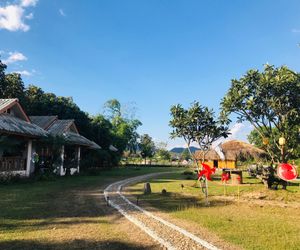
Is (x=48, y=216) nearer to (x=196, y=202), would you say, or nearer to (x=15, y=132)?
(x=196, y=202)

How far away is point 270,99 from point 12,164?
18.0m

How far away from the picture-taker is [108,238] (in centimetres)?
699

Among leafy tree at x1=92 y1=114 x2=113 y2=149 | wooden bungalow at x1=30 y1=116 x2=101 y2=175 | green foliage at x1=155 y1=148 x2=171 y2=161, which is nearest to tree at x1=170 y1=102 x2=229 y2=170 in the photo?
wooden bungalow at x1=30 y1=116 x2=101 y2=175

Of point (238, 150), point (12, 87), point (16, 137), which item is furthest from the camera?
point (12, 87)

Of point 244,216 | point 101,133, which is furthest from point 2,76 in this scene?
point 244,216

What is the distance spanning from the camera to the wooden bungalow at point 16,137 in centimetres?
1975

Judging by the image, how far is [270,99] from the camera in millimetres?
18094

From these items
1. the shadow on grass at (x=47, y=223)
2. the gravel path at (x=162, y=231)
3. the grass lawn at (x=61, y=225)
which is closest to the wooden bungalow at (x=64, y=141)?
the grass lawn at (x=61, y=225)

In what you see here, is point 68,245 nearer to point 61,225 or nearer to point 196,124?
point 61,225

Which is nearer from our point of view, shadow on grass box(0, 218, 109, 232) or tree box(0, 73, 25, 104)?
shadow on grass box(0, 218, 109, 232)

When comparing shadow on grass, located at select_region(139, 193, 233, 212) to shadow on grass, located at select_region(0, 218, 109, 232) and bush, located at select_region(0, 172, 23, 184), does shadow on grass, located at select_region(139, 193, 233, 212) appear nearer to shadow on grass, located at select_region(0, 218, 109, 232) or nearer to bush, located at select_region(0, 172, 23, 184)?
shadow on grass, located at select_region(0, 218, 109, 232)

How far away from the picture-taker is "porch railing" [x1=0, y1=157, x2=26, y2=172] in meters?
20.0

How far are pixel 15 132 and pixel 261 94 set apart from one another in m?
15.9

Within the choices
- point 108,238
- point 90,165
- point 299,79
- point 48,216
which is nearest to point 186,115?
point 299,79
